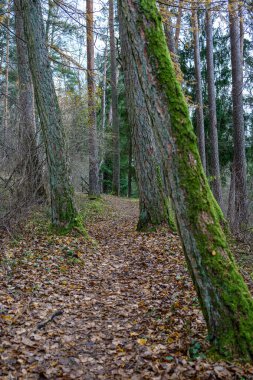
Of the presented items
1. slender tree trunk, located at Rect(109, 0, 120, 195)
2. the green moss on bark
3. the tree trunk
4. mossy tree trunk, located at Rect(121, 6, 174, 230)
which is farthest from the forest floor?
slender tree trunk, located at Rect(109, 0, 120, 195)

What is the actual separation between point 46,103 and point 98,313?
16.5 feet

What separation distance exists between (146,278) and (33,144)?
4.38 m

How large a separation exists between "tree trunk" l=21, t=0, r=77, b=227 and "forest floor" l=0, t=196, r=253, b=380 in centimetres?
130

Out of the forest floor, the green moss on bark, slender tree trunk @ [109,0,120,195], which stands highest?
slender tree trunk @ [109,0,120,195]

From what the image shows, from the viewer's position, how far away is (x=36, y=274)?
19.7ft

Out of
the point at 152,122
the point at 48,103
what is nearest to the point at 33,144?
the point at 48,103

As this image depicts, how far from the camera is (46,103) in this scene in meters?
7.94

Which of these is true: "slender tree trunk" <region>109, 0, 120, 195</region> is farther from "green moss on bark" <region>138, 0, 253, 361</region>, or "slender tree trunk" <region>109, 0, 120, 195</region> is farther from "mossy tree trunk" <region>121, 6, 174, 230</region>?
"green moss on bark" <region>138, 0, 253, 361</region>

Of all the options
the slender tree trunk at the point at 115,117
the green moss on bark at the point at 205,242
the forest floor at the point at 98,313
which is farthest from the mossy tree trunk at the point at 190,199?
the slender tree trunk at the point at 115,117

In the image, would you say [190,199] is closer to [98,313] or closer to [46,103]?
[98,313]

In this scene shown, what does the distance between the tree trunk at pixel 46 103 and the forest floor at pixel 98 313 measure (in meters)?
1.30

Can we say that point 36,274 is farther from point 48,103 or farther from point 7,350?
point 48,103

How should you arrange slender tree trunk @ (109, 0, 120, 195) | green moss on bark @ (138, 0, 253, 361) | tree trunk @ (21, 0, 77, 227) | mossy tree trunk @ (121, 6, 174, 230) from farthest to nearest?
slender tree trunk @ (109, 0, 120, 195)
mossy tree trunk @ (121, 6, 174, 230)
tree trunk @ (21, 0, 77, 227)
green moss on bark @ (138, 0, 253, 361)

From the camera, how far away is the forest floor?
11.5 ft
